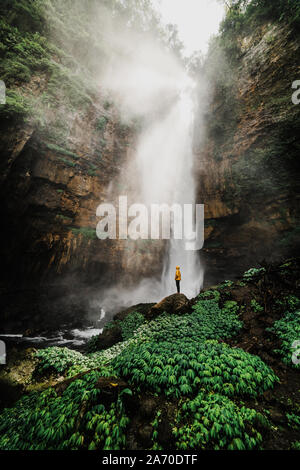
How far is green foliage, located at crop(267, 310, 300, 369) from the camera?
3.86 meters

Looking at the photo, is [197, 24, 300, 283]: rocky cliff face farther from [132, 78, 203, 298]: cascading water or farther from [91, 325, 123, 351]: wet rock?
[91, 325, 123, 351]: wet rock

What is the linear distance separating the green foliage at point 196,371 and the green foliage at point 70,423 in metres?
0.62

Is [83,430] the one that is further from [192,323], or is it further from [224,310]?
[224,310]

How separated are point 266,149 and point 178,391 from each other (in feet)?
44.5

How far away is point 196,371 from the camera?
332 cm

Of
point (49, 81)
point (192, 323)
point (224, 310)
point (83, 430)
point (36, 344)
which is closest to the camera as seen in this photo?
point (83, 430)

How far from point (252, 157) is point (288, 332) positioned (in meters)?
11.4

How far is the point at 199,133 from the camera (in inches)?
694

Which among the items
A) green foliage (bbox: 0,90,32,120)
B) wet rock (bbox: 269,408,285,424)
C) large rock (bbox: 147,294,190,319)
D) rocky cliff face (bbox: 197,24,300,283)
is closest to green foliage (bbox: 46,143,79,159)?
green foliage (bbox: 0,90,32,120)

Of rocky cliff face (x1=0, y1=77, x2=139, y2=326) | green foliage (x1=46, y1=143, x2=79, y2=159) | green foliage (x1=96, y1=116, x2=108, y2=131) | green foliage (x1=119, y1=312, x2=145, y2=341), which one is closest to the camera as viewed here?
green foliage (x1=119, y1=312, x2=145, y2=341)

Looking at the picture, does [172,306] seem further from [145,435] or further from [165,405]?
[145,435]

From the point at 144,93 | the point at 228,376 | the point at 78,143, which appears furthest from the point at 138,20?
the point at 228,376

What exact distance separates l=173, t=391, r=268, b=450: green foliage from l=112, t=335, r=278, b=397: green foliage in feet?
0.79
